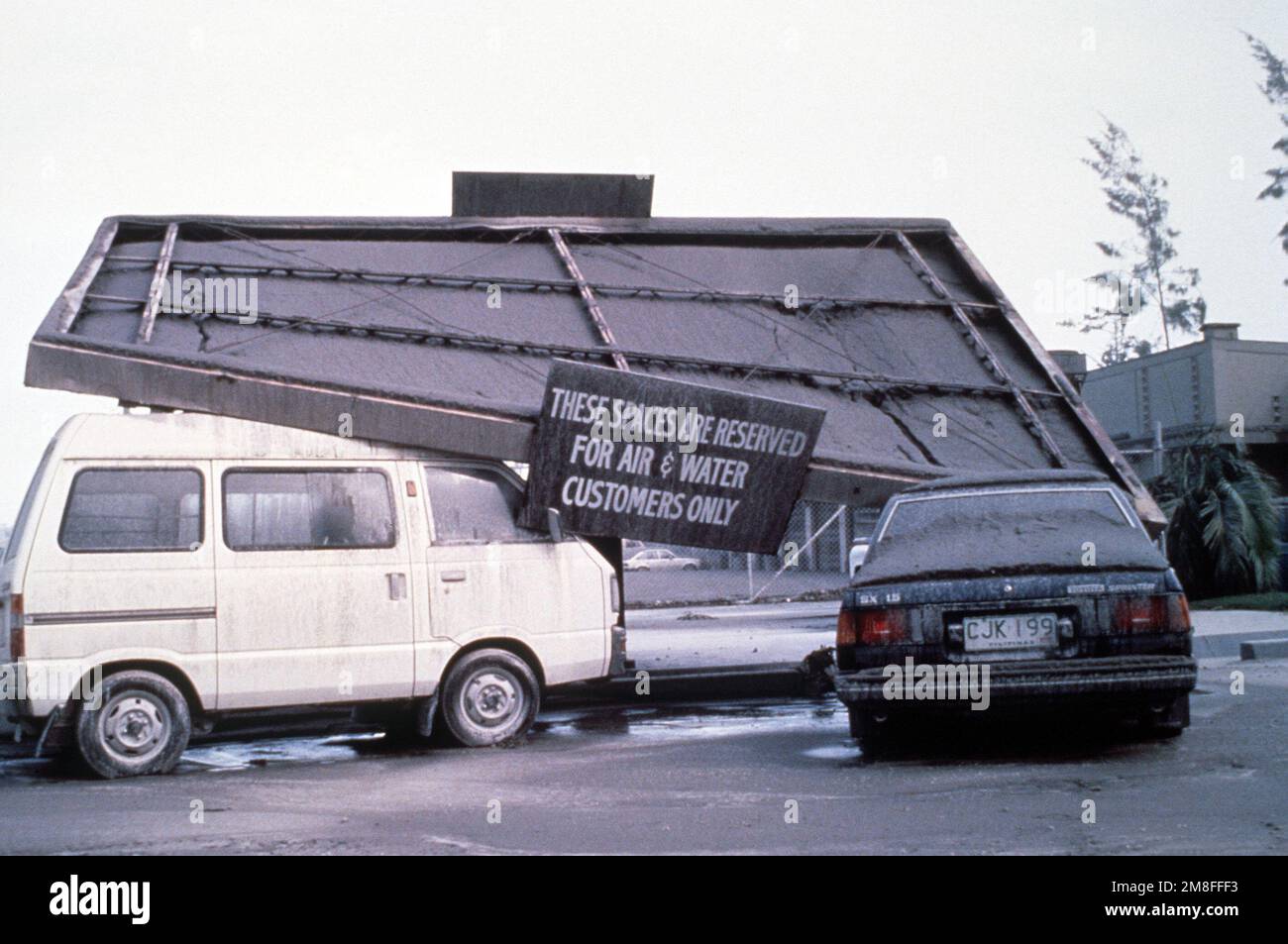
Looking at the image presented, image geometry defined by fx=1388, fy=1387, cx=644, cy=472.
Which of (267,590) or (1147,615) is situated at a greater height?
(267,590)

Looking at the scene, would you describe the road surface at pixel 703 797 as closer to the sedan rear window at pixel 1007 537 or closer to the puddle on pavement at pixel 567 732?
the puddle on pavement at pixel 567 732

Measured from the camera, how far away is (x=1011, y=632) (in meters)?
6.95

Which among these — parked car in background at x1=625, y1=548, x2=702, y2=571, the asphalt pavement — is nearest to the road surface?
the asphalt pavement

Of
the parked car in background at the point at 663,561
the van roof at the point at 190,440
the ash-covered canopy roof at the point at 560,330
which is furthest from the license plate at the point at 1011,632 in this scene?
the parked car in background at the point at 663,561

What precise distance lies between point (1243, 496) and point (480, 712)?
14.4m

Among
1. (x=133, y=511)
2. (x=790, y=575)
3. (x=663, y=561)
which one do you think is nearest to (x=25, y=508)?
(x=133, y=511)

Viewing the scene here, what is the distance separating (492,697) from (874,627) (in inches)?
110

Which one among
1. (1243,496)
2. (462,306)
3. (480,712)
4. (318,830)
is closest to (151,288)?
(462,306)

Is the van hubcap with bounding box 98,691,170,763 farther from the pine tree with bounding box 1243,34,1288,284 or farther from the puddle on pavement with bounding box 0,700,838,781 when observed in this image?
the pine tree with bounding box 1243,34,1288,284

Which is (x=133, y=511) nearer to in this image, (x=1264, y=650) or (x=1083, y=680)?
(x=1083, y=680)

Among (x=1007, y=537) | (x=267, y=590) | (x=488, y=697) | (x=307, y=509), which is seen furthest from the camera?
(x=488, y=697)

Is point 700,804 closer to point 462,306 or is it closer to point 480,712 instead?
point 480,712

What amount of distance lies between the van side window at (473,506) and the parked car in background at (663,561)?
1275 inches
